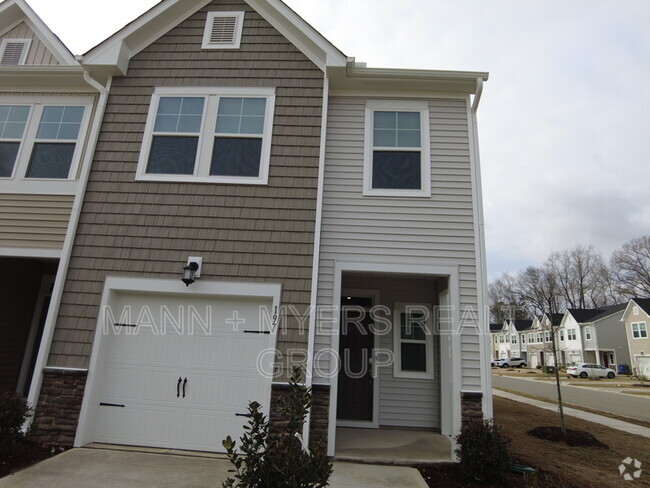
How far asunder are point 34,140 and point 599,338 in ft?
157

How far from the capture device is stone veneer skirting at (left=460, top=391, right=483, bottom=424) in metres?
5.03

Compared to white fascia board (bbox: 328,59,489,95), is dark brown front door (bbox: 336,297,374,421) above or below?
below

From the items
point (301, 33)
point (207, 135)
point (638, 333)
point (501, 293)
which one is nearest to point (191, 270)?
point (207, 135)

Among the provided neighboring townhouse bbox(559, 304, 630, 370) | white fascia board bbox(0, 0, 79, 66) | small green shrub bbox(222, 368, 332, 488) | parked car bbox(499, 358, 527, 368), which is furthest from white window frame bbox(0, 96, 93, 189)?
parked car bbox(499, 358, 527, 368)

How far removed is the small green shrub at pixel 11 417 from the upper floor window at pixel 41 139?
345 centimetres

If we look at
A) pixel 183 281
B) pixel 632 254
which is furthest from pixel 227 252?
pixel 632 254

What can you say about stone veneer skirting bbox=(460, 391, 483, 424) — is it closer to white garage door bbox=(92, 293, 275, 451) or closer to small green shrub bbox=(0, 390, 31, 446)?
white garage door bbox=(92, 293, 275, 451)

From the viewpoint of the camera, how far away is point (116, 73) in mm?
6273

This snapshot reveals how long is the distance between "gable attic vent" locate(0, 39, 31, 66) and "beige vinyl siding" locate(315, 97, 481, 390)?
6137 millimetres

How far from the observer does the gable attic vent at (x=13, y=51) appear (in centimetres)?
691

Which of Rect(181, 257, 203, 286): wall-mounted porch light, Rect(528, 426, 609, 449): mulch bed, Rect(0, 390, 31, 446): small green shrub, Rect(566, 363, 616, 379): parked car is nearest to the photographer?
Rect(0, 390, 31, 446): small green shrub

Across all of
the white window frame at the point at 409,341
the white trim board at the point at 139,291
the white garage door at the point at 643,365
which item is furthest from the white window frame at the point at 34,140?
the white garage door at the point at 643,365

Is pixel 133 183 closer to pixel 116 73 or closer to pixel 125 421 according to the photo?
pixel 116 73

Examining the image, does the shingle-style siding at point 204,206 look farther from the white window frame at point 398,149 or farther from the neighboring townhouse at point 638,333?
the neighboring townhouse at point 638,333
